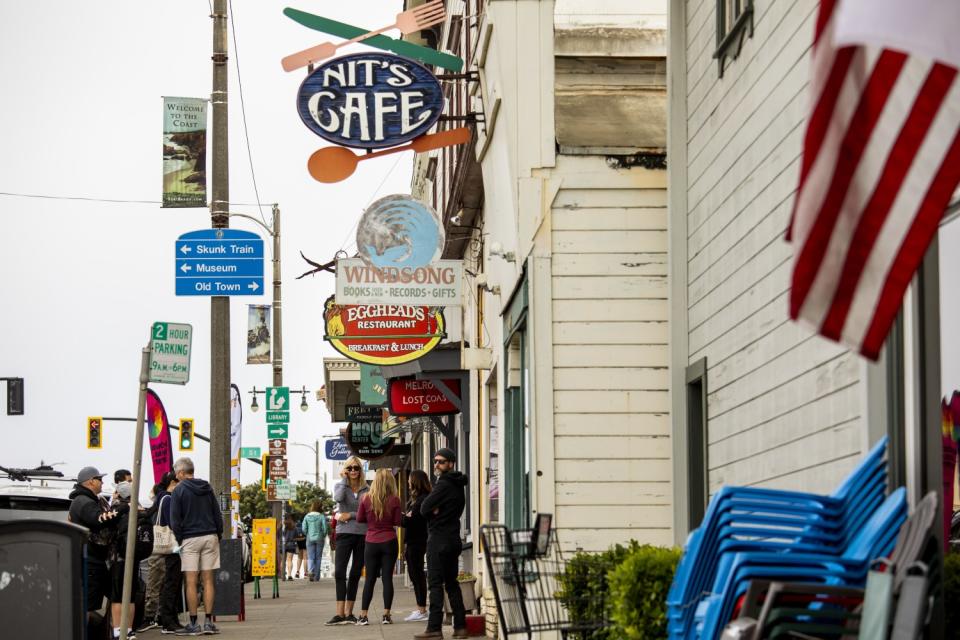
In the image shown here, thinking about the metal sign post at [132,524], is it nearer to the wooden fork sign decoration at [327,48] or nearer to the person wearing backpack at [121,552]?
the person wearing backpack at [121,552]

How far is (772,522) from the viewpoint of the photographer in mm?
5402

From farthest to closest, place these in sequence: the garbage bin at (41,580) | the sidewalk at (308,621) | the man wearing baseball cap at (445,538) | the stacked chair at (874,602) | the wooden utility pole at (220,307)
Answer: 1. the wooden utility pole at (220,307)
2. the sidewalk at (308,621)
3. the man wearing baseball cap at (445,538)
4. the garbage bin at (41,580)
5. the stacked chair at (874,602)

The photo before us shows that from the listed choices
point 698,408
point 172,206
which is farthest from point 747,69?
point 172,206

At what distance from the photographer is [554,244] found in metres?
12.1

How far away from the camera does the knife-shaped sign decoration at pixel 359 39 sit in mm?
15078

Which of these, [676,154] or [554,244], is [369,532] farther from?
[676,154]

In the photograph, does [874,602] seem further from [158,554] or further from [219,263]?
[219,263]

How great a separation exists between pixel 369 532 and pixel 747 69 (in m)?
9.80

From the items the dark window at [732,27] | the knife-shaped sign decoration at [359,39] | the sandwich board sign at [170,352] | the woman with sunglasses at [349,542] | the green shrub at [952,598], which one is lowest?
the woman with sunglasses at [349,542]

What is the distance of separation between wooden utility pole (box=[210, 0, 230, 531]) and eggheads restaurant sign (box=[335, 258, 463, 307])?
16.8 ft

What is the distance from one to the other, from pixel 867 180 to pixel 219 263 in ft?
57.6

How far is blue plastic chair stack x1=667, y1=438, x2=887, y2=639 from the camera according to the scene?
5375 mm

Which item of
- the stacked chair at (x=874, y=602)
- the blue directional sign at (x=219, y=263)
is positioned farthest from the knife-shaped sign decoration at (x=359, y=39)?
the stacked chair at (x=874, y=602)

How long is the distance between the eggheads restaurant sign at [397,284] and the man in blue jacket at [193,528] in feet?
8.23
